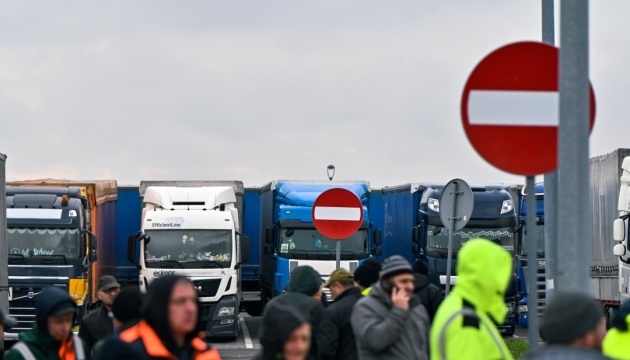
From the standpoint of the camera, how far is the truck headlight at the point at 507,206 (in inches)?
1225

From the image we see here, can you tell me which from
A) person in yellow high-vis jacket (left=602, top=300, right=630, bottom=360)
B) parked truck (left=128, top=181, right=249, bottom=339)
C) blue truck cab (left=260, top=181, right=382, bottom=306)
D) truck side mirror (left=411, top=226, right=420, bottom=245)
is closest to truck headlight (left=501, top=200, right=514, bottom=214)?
truck side mirror (left=411, top=226, right=420, bottom=245)

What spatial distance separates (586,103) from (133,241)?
2238 cm

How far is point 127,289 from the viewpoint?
9055 mm

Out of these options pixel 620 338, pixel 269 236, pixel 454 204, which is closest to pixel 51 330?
pixel 620 338

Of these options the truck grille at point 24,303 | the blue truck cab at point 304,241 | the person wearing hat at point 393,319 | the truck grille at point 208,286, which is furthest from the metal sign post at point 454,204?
the truck grille at point 208,286

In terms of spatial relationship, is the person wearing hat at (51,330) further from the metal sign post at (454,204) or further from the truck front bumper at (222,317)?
the truck front bumper at (222,317)

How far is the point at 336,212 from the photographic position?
61.2 ft

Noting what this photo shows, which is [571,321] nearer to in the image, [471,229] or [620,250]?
[620,250]

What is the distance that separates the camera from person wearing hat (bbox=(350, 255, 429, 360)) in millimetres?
7859

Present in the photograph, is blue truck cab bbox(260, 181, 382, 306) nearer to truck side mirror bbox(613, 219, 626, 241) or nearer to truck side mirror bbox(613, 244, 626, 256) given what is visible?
truck side mirror bbox(613, 244, 626, 256)

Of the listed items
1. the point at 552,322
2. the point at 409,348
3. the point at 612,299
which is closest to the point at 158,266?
the point at 612,299

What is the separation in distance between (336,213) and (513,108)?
1166 cm

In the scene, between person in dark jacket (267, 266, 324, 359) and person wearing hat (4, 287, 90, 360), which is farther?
person in dark jacket (267, 266, 324, 359)

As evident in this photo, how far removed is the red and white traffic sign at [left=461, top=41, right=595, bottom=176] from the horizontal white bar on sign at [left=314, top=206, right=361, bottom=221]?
1149cm
